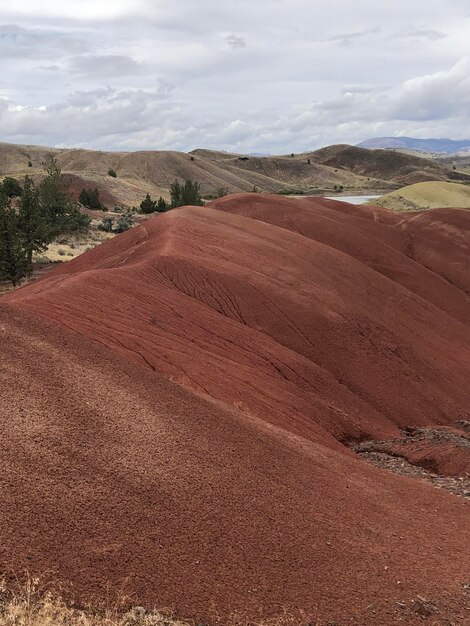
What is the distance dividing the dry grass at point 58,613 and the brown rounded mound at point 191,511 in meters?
0.20

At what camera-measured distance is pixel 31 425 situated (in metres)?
9.50

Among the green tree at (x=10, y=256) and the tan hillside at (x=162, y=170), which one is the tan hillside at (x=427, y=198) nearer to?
the tan hillside at (x=162, y=170)

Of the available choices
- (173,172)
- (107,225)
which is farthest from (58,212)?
(173,172)

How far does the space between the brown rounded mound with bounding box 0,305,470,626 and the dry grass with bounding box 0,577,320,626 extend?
205 mm

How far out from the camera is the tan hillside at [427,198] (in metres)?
85.7

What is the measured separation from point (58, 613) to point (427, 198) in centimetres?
8996

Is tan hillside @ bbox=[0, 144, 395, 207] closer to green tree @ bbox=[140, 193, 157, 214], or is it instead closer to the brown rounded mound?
green tree @ bbox=[140, 193, 157, 214]

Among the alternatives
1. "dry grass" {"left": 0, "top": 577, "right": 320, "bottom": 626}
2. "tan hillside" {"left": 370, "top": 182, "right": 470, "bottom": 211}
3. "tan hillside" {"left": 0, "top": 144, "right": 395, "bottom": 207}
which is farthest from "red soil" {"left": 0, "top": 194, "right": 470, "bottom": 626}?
"tan hillside" {"left": 0, "top": 144, "right": 395, "bottom": 207}

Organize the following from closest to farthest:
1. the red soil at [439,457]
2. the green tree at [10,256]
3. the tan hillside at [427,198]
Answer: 1. the red soil at [439,457]
2. the green tree at [10,256]
3. the tan hillside at [427,198]

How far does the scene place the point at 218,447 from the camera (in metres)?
10.7

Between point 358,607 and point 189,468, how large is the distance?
341 centimetres

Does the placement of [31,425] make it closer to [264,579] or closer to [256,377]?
[264,579]

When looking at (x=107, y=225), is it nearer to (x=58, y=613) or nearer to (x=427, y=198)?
(x=427, y=198)

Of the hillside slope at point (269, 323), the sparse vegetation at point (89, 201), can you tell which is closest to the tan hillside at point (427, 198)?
the sparse vegetation at point (89, 201)
